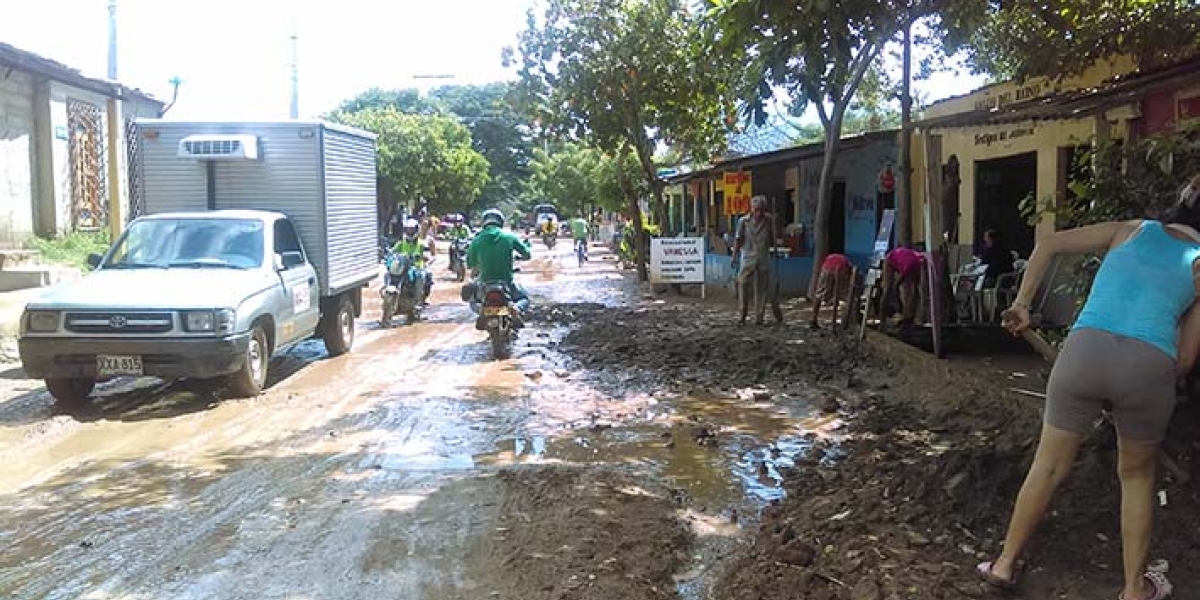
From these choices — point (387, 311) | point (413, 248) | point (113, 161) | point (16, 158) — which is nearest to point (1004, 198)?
point (413, 248)

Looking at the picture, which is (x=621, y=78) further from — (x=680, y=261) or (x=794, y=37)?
(x=794, y=37)

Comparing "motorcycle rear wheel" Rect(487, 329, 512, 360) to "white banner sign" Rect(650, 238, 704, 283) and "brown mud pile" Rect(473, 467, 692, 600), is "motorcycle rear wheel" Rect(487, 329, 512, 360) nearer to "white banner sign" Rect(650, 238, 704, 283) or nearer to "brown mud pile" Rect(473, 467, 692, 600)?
"brown mud pile" Rect(473, 467, 692, 600)

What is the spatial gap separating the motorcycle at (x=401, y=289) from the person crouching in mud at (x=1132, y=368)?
12.1 metres

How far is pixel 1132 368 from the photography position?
356 centimetres

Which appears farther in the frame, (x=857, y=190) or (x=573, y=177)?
(x=573, y=177)

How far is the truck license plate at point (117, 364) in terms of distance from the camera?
324 inches

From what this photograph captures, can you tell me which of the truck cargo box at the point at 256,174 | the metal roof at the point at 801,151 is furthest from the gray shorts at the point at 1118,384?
the metal roof at the point at 801,151

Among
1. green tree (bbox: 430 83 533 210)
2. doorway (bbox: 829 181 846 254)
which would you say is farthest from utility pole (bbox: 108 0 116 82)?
green tree (bbox: 430 83 533 210)

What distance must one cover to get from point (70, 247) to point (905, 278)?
15.7 meters

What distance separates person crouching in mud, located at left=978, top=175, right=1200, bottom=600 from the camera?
3570 millimetres

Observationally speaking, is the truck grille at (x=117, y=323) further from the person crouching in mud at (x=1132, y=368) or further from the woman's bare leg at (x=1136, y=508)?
the woman's bare leg at (x=1136, y=508)

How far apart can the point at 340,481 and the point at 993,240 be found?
9.58 m

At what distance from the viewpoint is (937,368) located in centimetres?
891

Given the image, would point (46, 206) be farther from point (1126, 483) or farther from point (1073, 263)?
point (1126, 483)
